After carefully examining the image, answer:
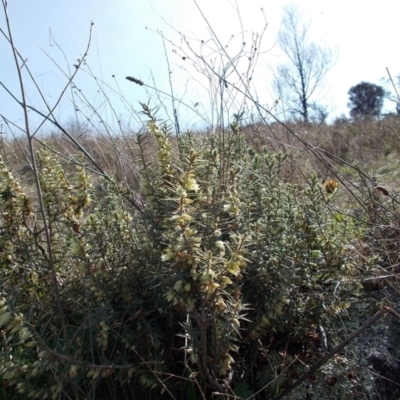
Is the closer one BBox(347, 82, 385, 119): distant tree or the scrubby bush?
the scrubby bush

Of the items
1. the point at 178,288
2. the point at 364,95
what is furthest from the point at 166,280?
the point at 364,95

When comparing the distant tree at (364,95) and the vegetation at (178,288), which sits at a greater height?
the distant tree at (364,95)

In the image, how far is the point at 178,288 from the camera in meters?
1.30

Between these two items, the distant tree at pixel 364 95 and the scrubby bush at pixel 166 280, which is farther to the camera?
the distant tree at pixel 364 95

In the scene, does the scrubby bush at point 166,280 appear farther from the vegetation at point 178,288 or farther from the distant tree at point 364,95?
the distant tree at point 364,95

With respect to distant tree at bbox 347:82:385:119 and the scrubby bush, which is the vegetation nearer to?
the scrubby bush

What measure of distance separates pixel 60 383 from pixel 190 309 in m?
0.48

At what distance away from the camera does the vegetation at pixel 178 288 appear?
142 centimetres

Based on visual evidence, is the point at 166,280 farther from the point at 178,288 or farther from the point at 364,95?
the point at 364,95

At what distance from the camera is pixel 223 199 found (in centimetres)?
152

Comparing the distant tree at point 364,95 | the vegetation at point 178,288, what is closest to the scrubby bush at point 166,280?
the vegetation at point 178,288

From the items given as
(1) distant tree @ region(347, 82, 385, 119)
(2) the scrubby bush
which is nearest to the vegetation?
(2) the scrubby bush

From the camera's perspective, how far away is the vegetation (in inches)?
55.8

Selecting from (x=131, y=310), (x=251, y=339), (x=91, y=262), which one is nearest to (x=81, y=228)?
(x=91, y=262)
